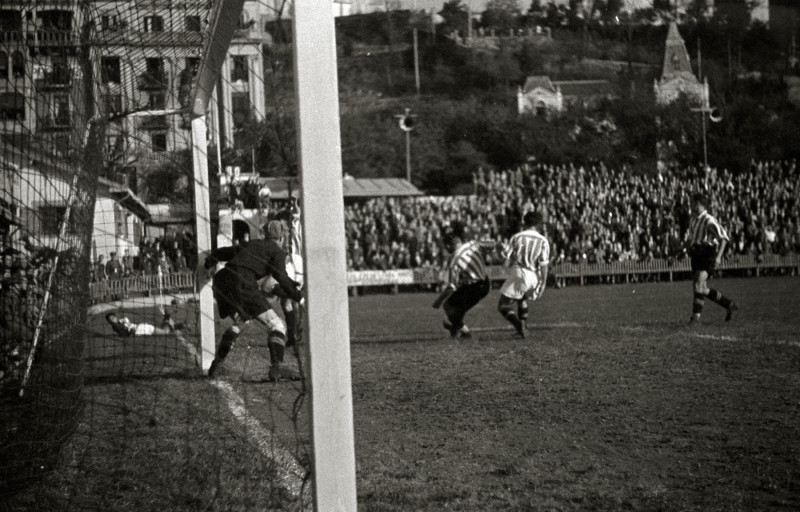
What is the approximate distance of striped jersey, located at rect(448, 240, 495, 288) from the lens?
1234cm

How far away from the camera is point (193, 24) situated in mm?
6547

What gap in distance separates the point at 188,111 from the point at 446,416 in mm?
4053

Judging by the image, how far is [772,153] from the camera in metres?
32.9

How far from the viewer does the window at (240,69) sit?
5988 mm

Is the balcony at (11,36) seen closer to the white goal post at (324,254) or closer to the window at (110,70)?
the window at (110,70)

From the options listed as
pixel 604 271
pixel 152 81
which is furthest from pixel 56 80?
pixel 604 271

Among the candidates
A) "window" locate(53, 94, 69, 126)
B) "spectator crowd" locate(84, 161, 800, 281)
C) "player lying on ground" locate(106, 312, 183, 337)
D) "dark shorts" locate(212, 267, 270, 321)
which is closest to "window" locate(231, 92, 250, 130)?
"window" locate(53, 94, 69, 126)

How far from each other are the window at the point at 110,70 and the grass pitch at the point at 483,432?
2.54 meters

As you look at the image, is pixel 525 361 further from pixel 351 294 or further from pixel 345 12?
pixel 351 294

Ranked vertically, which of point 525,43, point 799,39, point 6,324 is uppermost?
point 799,39

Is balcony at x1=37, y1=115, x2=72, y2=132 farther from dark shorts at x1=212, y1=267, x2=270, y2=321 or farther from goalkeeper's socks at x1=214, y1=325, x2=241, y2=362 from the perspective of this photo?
goalkeeper's socks at x1=214, y1=325, x2=241, y2=362

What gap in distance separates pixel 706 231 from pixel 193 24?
28.5 feet

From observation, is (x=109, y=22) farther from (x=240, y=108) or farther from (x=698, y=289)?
(x=698, y=289)

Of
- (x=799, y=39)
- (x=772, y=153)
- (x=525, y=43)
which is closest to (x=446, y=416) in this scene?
(x=525, y=43)
